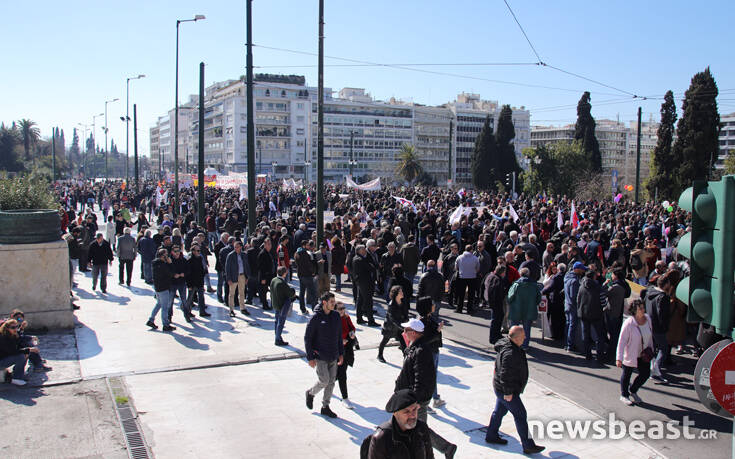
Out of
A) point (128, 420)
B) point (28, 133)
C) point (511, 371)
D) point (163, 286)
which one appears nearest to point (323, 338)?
point (511, 371)

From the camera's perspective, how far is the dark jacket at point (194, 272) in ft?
39.4

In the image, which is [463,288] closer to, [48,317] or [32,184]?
[48,317]

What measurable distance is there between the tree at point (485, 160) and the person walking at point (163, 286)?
6139cm

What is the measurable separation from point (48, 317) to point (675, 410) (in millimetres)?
10326

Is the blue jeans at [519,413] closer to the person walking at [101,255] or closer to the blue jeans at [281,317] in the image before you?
the blue jeans at [281,317]

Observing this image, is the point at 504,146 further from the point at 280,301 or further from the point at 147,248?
the point at 280,301

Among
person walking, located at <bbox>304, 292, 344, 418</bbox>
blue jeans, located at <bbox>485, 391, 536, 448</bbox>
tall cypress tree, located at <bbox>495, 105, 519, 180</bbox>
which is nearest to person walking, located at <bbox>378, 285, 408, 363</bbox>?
person walking, located at <bbox>304, 292, 344, 418</bbox>

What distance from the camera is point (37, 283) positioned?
11.1 meters

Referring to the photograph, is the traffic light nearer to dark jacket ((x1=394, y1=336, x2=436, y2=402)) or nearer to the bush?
dark jacket ((x1=394, y1=336, x2=436, y2=402))

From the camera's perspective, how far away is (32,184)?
1264cm

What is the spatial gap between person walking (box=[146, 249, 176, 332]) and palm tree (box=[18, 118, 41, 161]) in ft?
294

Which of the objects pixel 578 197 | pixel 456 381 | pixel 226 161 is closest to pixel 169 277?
A: pixel 456 381

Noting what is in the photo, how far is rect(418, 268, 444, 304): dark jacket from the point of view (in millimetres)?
10633

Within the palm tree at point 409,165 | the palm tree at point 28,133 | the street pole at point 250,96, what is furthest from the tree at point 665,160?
the palm tree at point 28,133
